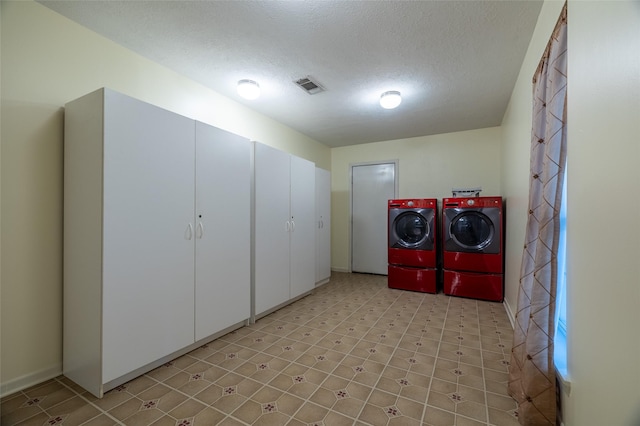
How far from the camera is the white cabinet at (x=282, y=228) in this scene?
2869mm

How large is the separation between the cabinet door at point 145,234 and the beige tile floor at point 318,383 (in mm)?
261

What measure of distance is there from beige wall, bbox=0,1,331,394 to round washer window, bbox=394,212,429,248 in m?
3.71

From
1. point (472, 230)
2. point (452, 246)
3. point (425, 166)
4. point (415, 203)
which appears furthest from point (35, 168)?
point (425, 166)

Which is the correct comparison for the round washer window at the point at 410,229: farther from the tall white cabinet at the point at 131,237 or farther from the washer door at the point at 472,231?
the tall white cabinet at the point at 131,237

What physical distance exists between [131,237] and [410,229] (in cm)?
346

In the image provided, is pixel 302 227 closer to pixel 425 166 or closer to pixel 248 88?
pixel 248 88

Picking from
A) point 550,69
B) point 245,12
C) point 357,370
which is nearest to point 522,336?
point 357,370

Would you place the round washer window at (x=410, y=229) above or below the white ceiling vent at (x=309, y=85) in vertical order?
below

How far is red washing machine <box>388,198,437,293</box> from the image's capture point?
12.5 feet

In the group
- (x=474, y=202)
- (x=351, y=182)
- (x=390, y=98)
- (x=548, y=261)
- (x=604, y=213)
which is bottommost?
(x=548, y=261)

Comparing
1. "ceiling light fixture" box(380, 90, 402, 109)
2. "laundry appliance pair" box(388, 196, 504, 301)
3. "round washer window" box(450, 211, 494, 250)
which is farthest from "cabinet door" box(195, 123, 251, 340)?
"round washer window" box(450, 211, 494, 250)

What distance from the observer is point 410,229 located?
158 inches

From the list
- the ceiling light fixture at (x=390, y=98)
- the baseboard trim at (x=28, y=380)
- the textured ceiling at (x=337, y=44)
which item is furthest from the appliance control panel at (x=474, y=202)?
the baseboard trim at (x=28, y=380)

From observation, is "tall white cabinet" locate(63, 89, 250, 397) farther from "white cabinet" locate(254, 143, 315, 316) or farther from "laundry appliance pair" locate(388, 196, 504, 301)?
"laundry appliance pair" locate(388, 196, 504, 301)
